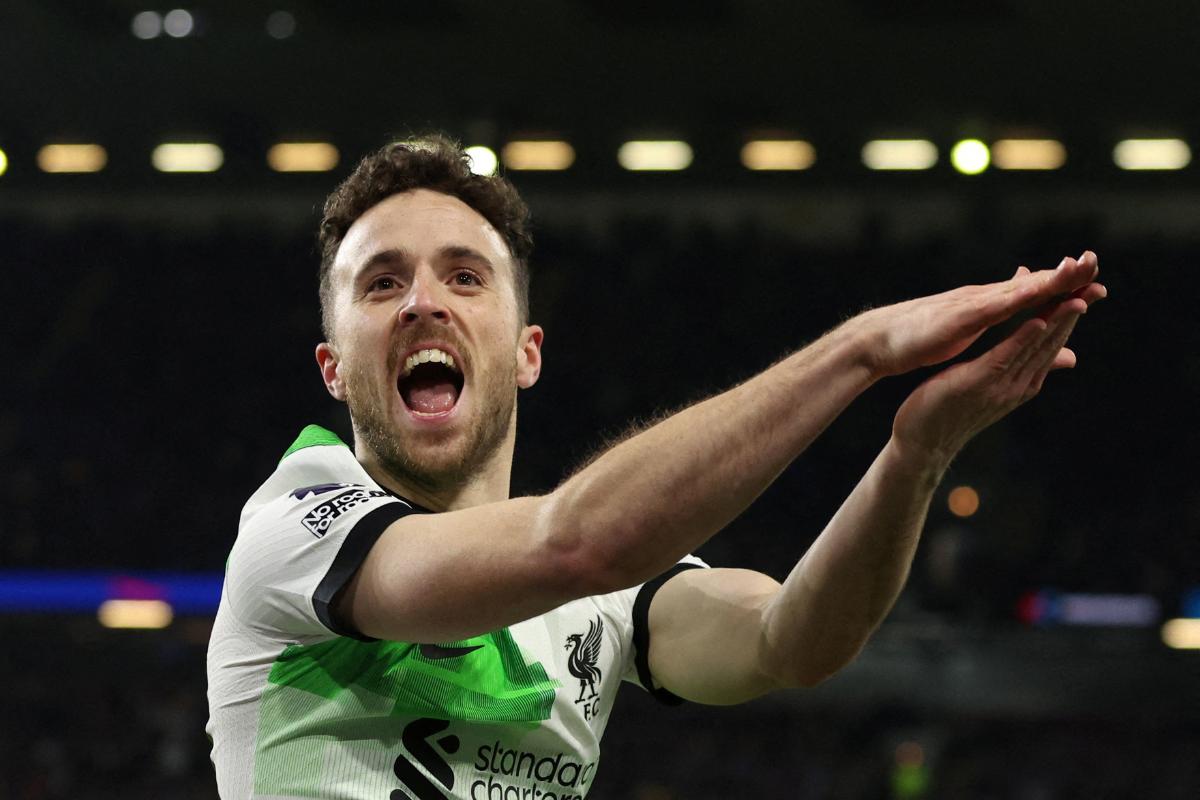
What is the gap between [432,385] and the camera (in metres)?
3.24

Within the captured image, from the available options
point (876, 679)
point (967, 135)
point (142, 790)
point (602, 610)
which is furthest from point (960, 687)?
point (602, 610)

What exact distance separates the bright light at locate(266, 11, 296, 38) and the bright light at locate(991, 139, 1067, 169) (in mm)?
7838

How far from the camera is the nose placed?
9.94 feet

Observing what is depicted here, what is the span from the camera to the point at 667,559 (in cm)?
208

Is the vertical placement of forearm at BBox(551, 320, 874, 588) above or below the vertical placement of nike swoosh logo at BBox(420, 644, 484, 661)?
above

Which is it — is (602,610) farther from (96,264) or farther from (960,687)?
(96,264)

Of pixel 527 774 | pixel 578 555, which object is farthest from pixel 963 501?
pixel 578 555

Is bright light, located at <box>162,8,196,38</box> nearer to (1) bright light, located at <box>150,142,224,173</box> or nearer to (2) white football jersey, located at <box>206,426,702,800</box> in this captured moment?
(1) bright light, located at <box>150,142,224,173</box>

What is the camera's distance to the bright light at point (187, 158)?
16.8 m

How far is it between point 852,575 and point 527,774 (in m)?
0.75

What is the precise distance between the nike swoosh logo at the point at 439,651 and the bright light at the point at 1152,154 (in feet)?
47.8

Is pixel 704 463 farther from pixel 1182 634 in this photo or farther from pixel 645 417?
pixel 645 417

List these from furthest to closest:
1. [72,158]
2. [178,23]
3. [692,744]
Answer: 1. [72,158]
2. [178,23]
3. [692,744]

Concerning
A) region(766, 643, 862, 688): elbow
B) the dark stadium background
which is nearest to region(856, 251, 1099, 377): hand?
region(766, 643, 862, 688): elbow
